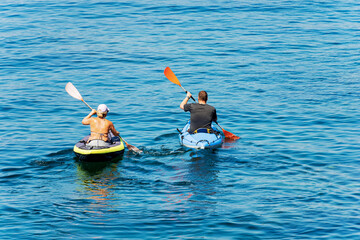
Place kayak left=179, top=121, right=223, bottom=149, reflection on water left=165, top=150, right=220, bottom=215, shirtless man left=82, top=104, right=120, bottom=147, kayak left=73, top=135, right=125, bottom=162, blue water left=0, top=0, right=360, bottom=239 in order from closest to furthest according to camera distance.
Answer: blue water left=0, top=0, right=360, bottom=239
reflection on water left=165, top=150, right=220, bottom=215
kayak left=73, top=135, right=125, bottom=162
shirtless man left=82, top=104, right=120, bottom=147
kayak left=179, top=121, right=223, bottom=149

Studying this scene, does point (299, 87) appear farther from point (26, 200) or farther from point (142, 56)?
→ point (26, 200)

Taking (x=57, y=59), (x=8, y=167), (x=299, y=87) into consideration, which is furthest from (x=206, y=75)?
(x=8, y=167)

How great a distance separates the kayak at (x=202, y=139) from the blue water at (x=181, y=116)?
275 millimetres

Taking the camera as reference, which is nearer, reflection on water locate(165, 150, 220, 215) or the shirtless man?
reflection on water locate(165, 150, 220, 215)

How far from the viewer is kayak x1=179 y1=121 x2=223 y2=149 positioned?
16.3 metres

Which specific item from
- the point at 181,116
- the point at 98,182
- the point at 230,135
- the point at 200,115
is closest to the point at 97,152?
the point at 98,182

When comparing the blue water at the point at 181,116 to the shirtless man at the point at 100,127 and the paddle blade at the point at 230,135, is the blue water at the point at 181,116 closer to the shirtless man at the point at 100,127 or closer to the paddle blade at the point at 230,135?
the paddle blade at the point at 230,135

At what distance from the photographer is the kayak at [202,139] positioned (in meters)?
16.3

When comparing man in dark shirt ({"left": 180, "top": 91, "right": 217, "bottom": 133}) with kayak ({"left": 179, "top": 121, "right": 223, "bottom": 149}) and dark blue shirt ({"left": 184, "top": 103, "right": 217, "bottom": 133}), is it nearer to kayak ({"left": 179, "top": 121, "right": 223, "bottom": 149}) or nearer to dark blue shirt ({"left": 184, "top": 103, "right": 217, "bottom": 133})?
dark blue shirt ({"left": 184, "top": 103, "right": 217, "bottom": 133})

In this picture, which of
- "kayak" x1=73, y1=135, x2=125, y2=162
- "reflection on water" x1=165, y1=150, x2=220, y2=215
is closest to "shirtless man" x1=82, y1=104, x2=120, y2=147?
"kayak" x1=73, y1=135, x2=125, y2=162

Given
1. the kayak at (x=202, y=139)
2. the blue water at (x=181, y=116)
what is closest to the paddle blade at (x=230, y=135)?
the blue water at (x=181, y=116)

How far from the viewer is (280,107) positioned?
69.5 ft

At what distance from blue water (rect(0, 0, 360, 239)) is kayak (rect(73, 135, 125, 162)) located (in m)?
0.23

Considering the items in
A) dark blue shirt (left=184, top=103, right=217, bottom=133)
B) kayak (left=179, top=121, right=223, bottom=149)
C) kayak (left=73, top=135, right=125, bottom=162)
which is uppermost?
dark blue shirt (left=184, top=103, right=217, bottom=133)
